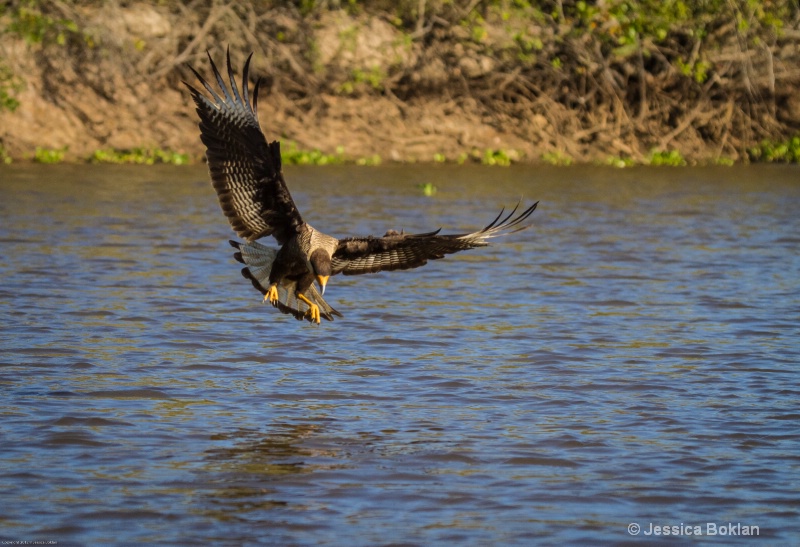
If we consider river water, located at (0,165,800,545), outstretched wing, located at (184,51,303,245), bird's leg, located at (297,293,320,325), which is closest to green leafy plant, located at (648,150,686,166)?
river water, located at (0,165,800,545)

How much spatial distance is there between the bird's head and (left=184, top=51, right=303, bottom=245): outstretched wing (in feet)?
1.26

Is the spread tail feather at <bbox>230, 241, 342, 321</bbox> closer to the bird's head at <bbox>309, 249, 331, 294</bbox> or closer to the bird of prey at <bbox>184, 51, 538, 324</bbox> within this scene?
the bird of prey at <bbox>184, 51, 538, 324</bbox>

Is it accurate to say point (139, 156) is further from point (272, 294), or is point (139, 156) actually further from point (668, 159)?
point (272, 294)

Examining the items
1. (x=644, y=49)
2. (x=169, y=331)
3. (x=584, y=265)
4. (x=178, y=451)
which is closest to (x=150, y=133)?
(x=644, y=49)

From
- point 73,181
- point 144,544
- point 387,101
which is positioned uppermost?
point 387,101

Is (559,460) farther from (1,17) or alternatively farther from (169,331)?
(1,17)

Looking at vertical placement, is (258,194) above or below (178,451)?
above

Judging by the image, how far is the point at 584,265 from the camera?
10.3 meters

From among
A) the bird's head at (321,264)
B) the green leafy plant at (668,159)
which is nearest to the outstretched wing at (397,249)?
the bird's head at (321,264)

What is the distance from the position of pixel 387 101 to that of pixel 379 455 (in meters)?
13.4

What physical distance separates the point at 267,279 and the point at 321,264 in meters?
0.46

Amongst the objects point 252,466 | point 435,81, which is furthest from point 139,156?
point 252,466

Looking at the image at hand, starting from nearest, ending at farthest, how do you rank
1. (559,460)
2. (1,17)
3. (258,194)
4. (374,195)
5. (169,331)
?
(559,460) → (258,194) → (169,331) → (374,195) → (1,17)

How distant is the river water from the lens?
4516mm
